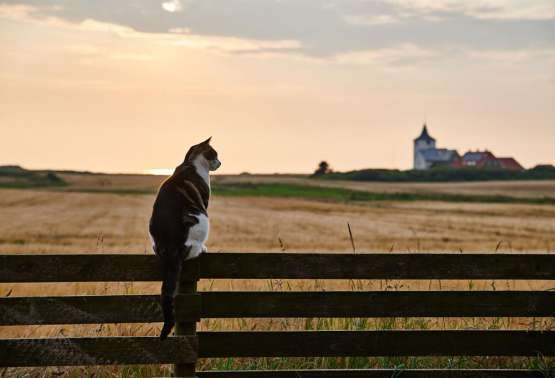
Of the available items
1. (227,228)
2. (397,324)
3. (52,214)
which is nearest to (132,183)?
(52,214)

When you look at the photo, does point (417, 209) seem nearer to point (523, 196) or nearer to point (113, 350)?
point (523, 196)

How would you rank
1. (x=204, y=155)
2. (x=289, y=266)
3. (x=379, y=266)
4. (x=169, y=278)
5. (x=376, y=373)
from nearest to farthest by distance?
(x=169, y=278) < (x=289, y=266) < (x=379, y=266) < (x=376, y=373) < (x=204, y=155)

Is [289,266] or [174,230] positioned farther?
[289,266]

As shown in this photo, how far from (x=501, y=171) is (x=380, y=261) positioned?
428ft

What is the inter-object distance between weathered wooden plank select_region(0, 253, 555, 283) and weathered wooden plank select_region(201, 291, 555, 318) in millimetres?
177

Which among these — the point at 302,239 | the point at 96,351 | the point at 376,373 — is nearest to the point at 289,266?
the point at 376,373

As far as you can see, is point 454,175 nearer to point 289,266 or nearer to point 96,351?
point 289,266

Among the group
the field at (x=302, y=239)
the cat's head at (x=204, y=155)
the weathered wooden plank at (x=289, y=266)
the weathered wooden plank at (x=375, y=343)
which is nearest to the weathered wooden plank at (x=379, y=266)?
the weathered wooden plank at (x=289, y=266)

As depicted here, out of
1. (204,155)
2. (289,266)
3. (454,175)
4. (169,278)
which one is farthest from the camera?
(454,175)

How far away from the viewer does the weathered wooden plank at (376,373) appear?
248 inches

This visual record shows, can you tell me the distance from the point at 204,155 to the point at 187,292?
151cm

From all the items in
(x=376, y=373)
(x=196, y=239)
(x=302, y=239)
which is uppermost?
(x=196, y=239)

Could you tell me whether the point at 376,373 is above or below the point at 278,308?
below

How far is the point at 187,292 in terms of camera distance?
20.0 ft
